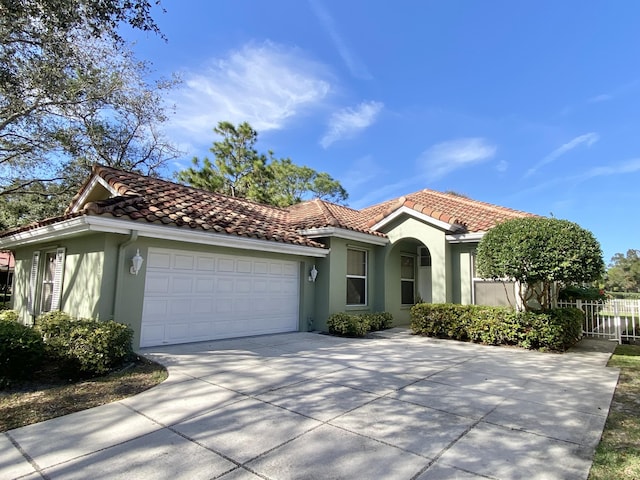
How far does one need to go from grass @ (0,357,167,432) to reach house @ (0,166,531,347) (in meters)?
1.81

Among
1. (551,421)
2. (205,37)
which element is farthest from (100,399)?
(205,37)

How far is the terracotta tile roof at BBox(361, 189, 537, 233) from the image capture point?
486 inches

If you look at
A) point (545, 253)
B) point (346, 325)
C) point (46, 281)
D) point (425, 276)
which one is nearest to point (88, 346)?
point (46, 281)

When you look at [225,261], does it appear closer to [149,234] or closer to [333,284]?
[149,234]

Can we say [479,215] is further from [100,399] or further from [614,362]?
[100,399]

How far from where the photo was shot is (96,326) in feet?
21.7

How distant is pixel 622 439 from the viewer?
4094mm

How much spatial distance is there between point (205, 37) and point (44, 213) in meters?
14.8

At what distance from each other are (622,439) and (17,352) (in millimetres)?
8716

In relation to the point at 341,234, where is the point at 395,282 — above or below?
below

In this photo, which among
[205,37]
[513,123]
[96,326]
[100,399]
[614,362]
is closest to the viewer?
[100,399]

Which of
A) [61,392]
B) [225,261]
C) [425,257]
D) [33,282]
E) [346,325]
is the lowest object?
[61,392]

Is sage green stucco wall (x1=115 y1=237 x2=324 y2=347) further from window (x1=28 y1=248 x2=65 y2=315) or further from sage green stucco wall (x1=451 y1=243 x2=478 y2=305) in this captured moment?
sage green stucco wall (x1=451 y1=243 x2=478 y2=305)

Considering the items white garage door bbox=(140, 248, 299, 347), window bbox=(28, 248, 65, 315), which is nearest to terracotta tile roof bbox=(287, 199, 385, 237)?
white garage door bbox=(140, 248, 299, 347)
